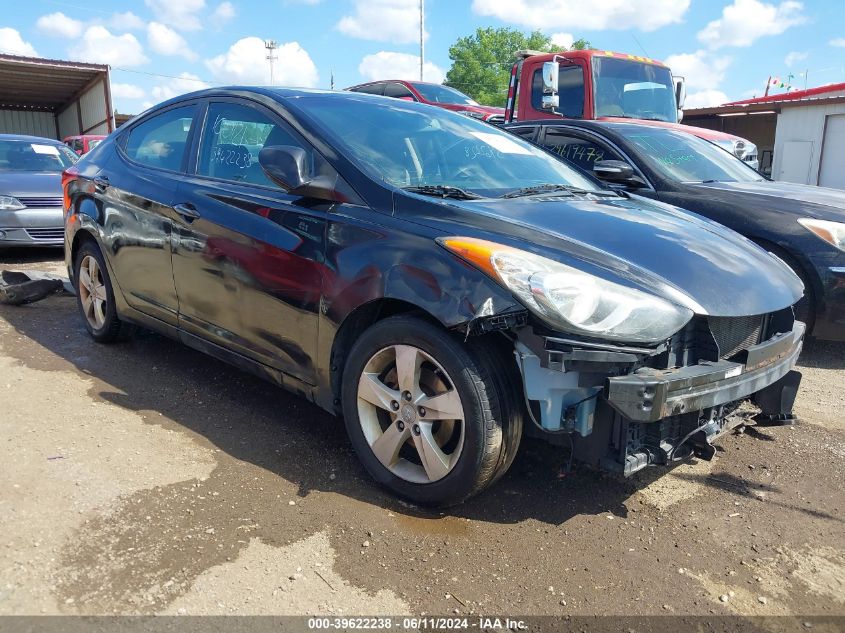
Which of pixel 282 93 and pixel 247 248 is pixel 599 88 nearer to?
pixel 282 93

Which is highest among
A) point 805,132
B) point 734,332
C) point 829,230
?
point 805,132

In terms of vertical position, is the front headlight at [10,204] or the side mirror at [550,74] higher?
the side mirror at [550,74]

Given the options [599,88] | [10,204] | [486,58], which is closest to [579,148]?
[599,88]

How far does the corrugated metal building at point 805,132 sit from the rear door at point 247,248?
1712 centimetres

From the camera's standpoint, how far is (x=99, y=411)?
367 cm

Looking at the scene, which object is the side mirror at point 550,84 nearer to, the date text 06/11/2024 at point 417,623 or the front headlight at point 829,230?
the front headlight at point 829,230

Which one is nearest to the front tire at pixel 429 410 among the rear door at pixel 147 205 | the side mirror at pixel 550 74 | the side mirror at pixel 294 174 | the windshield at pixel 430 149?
the side mirror at pixel 294 174

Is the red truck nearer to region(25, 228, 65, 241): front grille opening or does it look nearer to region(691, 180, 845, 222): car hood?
region(691, 180, 845, 222): car hood

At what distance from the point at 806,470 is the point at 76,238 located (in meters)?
4.70

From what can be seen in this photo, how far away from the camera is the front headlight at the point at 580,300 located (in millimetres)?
2342

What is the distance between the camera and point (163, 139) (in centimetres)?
415

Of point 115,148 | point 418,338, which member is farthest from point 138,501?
point 115,148

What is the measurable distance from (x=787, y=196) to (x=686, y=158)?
1.01 m

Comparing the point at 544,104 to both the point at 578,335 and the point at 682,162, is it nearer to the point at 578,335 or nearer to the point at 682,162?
the point at 682,162
